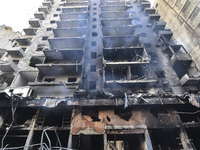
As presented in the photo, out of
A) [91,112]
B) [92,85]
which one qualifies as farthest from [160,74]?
[91,112]

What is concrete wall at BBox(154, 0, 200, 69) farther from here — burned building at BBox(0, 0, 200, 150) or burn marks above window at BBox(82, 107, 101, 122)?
burn marks above window at BBox(82, 107, 101, 122)

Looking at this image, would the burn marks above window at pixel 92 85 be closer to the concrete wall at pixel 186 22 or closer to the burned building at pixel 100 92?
the burned building at pixel 100 92

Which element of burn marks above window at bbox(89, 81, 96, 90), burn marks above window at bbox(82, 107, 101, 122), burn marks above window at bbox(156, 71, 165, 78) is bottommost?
burn marks above window at bbox(82, 107, 101, 122)

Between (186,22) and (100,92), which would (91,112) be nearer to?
(100,92)

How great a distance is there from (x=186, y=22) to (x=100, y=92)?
1123 inches

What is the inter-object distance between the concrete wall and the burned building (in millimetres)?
4935

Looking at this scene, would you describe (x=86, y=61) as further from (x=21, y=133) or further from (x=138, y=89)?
(x=21, y=133)

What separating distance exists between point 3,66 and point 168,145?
3143 cm

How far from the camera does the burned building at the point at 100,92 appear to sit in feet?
45.9

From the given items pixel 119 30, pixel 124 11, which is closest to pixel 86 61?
pixel 119 30

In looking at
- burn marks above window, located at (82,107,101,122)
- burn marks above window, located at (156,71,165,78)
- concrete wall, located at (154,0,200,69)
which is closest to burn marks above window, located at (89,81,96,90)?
burn marks above window, located at (82,107,101,122)

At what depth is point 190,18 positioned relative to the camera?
2567 centimetres

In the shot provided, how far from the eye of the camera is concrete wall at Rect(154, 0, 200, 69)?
78.0 ft

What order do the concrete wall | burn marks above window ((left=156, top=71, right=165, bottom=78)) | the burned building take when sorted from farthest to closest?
the concrete wall < burn marks above window ((left=156, top=71, right=165, bottom=78)) < the burned building
